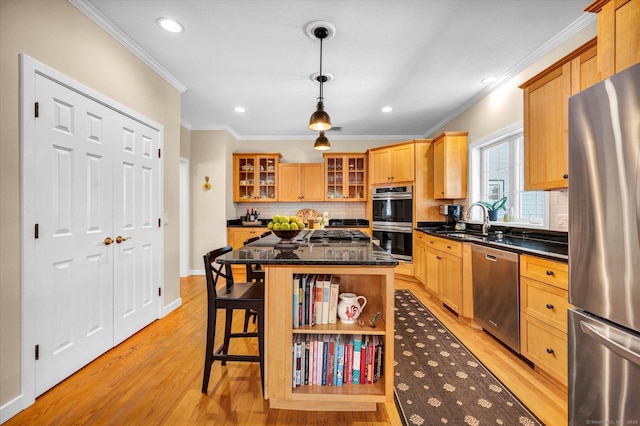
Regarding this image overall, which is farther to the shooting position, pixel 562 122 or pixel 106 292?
pixel 106 292

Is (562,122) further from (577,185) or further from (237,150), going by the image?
(237,150)

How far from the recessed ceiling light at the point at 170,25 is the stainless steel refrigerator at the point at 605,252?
8.95 feet

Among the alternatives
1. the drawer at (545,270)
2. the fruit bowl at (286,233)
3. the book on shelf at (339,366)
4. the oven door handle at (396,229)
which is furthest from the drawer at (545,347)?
the oven door handle at (396,229)

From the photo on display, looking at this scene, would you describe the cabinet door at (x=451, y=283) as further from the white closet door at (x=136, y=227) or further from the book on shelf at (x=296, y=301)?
the white closet door at (x=136, y=227)

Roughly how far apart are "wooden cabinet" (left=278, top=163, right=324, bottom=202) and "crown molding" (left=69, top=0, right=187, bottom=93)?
2556 millimetres

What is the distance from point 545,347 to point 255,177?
482 centimetres

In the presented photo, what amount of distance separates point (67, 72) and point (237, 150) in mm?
3723

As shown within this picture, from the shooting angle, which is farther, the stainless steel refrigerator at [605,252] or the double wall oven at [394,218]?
the double wall oven at [394,218]

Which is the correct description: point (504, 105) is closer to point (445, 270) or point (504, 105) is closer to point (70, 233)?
point (445, 270)

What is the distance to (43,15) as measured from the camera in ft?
5.98

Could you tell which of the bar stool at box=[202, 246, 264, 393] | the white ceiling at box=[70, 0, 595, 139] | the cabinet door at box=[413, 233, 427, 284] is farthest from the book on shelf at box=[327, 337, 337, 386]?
the cabinet door at box=[413, 233, 427, 284]

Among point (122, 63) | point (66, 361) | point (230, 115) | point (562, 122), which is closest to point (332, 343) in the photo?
point (66, 361)

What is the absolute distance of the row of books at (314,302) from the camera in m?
1.58

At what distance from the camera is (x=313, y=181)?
5.55 meters
